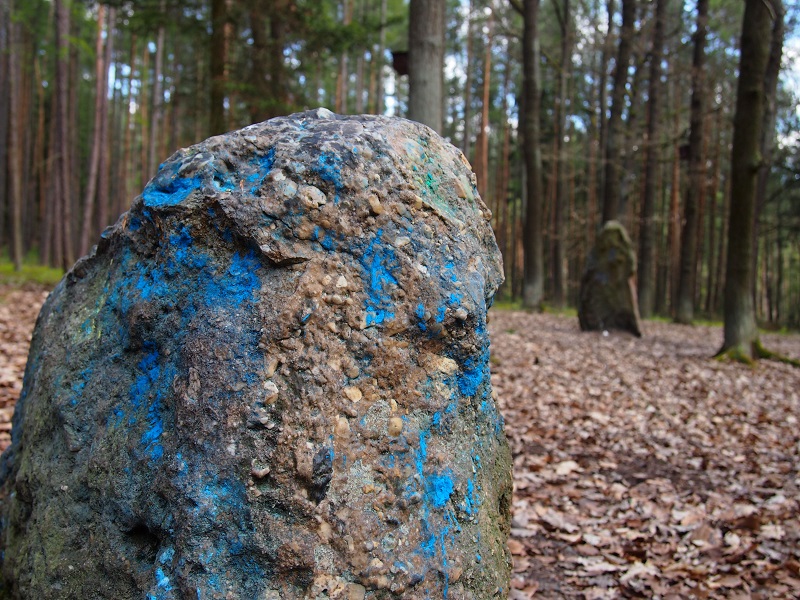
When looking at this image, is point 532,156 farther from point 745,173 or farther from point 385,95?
point 385,95

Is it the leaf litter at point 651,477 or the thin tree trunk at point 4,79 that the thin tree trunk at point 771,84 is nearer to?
the leaf litter at point 651,477

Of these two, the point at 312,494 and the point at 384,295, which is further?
the point at 384,295

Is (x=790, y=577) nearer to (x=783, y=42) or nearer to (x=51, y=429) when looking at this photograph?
(x=51, y=429)

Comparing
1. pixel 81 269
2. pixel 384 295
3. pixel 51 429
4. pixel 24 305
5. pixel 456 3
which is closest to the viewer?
pixel 384 295

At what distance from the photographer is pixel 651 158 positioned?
14.2m

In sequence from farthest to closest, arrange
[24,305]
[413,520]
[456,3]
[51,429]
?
[456,3]
[24,305]
[51,429]
[413,520]

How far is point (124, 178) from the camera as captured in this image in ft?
74.9

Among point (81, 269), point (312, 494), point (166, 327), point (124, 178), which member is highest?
point (124, 178)

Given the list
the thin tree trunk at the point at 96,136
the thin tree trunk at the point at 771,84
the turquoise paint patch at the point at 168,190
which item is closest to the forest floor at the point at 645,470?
the turquoise paint patch at the point at 168,190

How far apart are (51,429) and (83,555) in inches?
18.1

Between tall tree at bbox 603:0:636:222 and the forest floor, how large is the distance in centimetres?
622

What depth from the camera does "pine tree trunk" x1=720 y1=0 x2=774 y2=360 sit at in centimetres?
770

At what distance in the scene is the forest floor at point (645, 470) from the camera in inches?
110

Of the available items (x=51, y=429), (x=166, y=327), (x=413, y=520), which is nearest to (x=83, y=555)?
(x=51, y=429)
